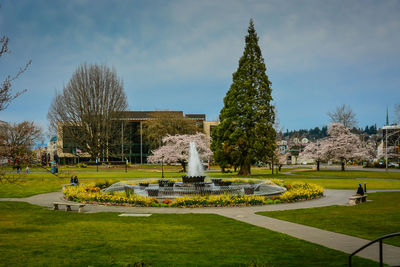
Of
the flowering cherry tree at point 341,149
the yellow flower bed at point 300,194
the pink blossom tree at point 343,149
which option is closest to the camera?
the yellow flower bed at point 300,194

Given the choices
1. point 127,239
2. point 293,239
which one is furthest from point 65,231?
point 293,239

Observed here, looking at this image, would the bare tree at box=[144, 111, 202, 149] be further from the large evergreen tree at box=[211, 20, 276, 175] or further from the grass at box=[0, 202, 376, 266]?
the grass at box=[0, 202, 376, 266]

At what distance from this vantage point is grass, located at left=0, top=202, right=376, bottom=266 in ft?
28.7

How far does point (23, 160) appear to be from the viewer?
26.9 ft

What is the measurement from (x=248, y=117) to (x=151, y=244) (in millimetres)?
38478

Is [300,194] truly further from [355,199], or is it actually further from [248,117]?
[248,117]

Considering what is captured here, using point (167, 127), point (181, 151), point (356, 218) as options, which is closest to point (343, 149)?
point (181, 151)

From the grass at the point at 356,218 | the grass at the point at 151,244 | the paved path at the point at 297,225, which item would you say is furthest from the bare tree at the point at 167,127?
the grass at the point at 151,244

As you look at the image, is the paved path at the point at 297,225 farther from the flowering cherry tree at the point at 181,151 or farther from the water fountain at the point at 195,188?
the flowering cherry tree at the point at 181,151

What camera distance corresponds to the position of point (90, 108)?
74.8 m

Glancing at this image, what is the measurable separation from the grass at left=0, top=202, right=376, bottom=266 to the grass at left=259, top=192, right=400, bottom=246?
2658 mm

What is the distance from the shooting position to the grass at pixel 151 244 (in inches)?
344

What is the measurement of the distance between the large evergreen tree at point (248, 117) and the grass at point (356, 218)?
26550mm

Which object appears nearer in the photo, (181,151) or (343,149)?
(181,151)
